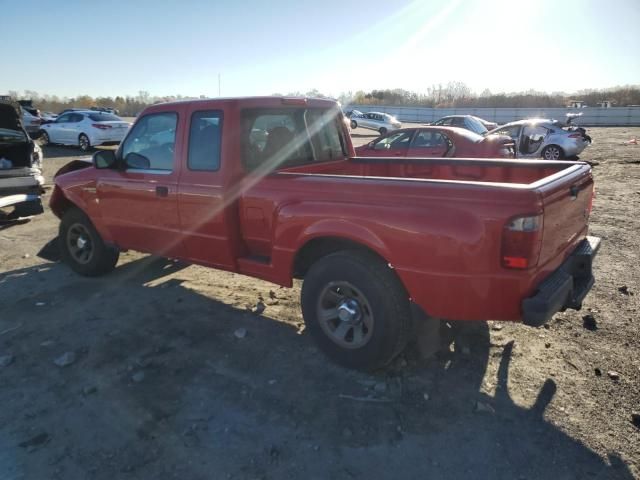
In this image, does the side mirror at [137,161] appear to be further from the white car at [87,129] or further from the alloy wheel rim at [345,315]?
the white car at [87,129]

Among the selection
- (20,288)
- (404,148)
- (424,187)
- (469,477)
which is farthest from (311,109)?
(404,148)

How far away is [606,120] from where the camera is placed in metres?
38.8

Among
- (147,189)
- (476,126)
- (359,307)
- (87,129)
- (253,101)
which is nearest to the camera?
(359,307)

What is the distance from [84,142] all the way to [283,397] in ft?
61.5

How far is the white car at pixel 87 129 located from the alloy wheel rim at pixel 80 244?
13.8m

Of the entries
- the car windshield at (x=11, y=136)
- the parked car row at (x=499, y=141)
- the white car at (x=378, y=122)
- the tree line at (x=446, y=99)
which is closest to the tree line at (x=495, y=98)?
the tree line at (x=446, y=99)

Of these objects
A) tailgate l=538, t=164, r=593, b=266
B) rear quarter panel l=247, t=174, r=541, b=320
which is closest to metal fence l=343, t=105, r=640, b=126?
tailgate l=538, t=164, r=593, b=266

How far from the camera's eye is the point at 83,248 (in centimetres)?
555

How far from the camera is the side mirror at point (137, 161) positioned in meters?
4.64

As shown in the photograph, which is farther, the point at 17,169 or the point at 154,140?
the point at 17,169

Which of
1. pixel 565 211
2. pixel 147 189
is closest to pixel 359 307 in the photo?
pixel 565 211

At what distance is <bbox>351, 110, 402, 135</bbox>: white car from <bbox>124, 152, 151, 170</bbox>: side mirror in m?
27.5

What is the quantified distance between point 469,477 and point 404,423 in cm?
53

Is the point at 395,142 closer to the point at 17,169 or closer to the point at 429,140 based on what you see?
the point at 429,140
